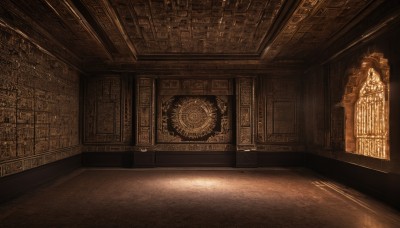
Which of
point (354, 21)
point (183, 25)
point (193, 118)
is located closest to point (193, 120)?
point (193, 118)

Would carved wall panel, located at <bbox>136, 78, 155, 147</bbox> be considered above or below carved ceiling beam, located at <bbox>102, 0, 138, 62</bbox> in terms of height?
below

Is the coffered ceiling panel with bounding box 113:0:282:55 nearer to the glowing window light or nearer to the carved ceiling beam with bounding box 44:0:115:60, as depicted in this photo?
the carved ceiling beam with bounding box 44:0:115:60

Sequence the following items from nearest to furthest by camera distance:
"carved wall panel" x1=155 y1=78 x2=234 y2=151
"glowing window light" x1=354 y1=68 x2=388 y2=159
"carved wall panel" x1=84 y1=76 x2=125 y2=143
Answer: "glowing window light" x1=354 y1=68 x2=388 y2=159 → "carved wall panel" x1=84 y1=76 x2=125 y2=143 → "carved wall panel" x1=155 y1=78 x2=234 y2=151

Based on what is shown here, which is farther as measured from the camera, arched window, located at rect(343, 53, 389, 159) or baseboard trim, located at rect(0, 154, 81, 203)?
arched window, located at rect(343, 53, 389, 159)

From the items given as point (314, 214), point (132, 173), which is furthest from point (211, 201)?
point (132, 173)

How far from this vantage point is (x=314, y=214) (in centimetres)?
422

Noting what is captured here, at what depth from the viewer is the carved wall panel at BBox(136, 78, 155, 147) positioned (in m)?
9.04

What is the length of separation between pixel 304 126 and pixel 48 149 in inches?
302

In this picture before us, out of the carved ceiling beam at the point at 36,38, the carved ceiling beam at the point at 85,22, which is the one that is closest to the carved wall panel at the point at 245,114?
the carved ceiling beam at the point at 85,22

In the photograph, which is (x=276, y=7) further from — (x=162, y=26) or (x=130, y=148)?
(x=130, y=148)

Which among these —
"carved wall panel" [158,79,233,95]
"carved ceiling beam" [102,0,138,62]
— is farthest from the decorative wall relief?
"carved ceiling beam" [102,0,138,62]

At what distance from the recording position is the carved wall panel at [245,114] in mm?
9078

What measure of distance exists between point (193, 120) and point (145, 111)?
166 cm

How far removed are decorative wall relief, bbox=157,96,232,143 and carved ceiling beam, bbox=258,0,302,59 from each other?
2775 millimetres
